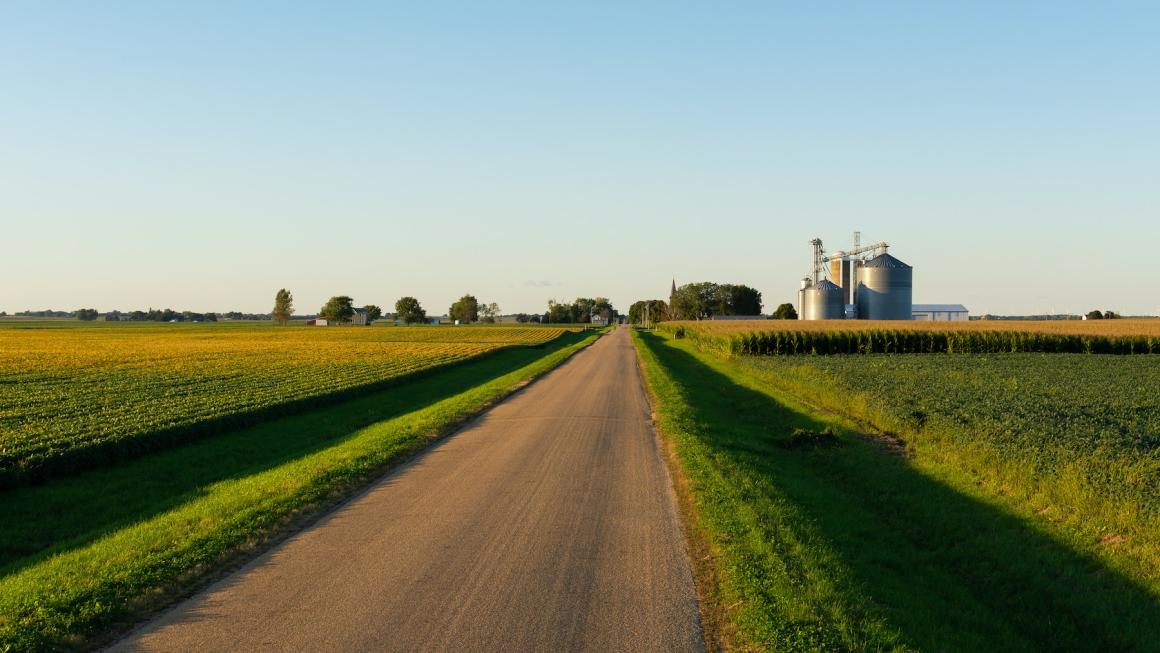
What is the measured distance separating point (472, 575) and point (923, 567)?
5.46m

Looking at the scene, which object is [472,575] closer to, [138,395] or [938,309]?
[138,395]

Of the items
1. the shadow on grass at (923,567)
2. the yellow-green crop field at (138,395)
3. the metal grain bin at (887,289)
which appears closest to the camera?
the shadow on grass at (923,567)

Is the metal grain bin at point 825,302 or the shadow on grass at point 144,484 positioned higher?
the metal grain bin at point 825,302

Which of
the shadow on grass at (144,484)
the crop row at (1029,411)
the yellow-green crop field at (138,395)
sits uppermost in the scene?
the crop row at (1029,411)

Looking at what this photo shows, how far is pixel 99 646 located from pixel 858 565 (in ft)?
24.5

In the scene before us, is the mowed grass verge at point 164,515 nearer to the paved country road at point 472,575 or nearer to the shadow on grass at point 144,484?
the shadow on grass at point 144,484

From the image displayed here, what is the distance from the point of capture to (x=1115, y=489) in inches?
437

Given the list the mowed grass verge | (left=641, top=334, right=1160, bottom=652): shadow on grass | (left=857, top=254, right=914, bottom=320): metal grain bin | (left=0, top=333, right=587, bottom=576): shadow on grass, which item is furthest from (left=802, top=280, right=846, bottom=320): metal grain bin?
(left=641, top=334, right=1160, bottom=652): shadow on grass

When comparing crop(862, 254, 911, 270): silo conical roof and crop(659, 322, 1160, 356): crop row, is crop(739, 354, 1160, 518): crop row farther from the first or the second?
crop(862, 254, 911, 270): silo conical roof

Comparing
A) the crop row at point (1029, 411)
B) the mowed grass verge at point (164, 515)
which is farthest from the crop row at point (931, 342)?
the mowed grass verge at point (164, 515)

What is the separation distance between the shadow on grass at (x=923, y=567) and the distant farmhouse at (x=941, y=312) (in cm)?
13534

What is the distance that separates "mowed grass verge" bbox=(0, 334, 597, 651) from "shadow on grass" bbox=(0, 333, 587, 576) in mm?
26

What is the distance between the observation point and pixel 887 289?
98188 mm

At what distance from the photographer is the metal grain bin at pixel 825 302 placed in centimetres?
10169
